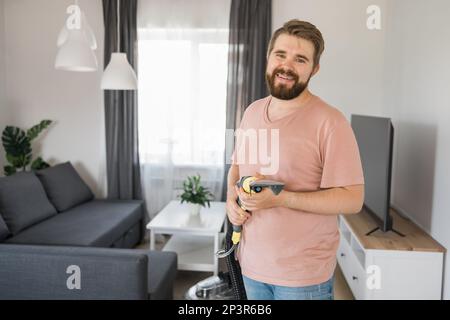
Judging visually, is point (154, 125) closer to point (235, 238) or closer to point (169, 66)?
point (169, 66)

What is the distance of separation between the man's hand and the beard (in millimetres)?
191

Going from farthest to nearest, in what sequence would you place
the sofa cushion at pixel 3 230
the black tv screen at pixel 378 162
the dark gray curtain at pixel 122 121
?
the dark gray curtain at pixel 122 121, the sofa cushion at pixel 3 230, the black tv screen at pixel 378 162

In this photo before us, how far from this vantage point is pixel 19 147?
12.1 feet

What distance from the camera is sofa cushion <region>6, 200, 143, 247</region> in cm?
263

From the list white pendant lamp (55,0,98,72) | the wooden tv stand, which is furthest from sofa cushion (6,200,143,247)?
the wooden tv stand

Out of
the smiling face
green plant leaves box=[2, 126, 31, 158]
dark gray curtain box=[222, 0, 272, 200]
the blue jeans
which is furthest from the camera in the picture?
green plant leaves box=[2, 126, 31, 158]

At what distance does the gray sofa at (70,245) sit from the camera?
1.76 metres

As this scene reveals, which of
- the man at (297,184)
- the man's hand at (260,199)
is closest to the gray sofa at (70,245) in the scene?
the man at (297,184)

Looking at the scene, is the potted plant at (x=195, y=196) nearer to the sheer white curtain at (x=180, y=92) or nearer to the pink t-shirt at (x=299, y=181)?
the sheer white curtain at (x=180, y=92)

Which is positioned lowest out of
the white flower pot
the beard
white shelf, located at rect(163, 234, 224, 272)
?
white shelf, located at rect(163, 234, 224, 272)

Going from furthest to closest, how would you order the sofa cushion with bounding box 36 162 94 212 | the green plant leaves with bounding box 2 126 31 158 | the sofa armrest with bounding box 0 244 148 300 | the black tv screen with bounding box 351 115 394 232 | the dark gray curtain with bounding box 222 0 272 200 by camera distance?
1. the green plant leaves with bounding box 2 126 31 158
2. the sofa cushion with bounding box 36 162 94 212
3. the dark gray curtain with bounding box 222 0 272 200
4. the black tv screen with bounding box 351 115 394 232
5. the sofa armrest with bounding box 0 244 148 300

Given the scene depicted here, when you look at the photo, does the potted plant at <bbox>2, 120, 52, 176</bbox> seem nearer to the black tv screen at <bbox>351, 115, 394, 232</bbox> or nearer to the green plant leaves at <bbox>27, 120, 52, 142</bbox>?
the green plant leaves at <bbox>27, 120, 52, 142</bbox>

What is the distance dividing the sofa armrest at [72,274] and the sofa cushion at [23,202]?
961 millimetres

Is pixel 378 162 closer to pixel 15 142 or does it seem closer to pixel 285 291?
pixel 285 291
